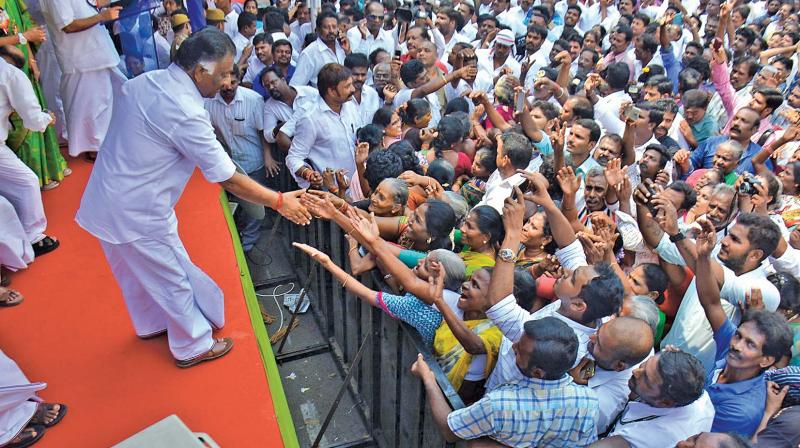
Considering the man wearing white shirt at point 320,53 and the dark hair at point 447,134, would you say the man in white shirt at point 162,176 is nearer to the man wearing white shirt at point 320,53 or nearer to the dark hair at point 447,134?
the dark hair at point 447,134

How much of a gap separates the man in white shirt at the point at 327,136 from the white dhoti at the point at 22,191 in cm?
173

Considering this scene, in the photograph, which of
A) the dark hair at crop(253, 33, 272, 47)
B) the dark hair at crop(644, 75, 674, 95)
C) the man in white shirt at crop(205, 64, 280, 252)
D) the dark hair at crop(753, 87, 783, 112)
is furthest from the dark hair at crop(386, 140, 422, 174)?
the dark hair at crop(753, 87, 783, 112)

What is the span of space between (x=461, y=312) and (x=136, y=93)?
1.88m

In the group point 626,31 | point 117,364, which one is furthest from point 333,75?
point 626,31

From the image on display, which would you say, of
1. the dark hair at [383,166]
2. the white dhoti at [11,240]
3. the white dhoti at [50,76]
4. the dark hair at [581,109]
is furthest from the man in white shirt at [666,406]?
the white dhoti at [50,76]

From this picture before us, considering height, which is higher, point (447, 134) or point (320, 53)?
point (320, 53)

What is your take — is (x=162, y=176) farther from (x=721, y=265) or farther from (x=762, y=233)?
(x=762, y=233)

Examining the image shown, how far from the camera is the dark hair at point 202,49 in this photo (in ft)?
8.84

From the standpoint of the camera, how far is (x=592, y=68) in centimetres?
773

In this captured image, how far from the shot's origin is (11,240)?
139 inches

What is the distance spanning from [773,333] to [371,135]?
9.84ft

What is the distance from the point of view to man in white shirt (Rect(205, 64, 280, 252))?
5.23 meters

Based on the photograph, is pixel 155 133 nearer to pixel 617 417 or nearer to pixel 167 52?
pixel 617 417

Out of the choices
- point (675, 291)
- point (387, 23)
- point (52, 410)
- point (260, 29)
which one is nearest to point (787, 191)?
point (675, 291)
